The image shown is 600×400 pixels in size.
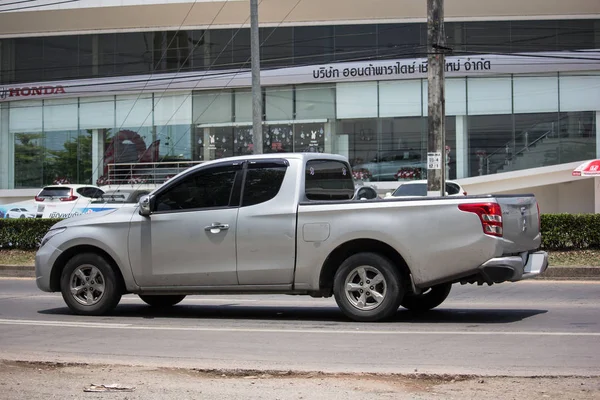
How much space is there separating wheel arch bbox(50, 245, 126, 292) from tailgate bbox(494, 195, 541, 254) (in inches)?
190

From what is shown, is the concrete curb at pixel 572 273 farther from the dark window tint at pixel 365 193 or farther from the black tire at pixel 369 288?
the black tire at pixel 369 288

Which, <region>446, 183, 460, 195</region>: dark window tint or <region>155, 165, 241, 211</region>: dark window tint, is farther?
<region>446, 183, 460, 195</region>: dark window tint

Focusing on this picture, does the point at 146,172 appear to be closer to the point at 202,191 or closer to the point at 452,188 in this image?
the point at 452,188

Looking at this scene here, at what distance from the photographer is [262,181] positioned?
977 centimetres

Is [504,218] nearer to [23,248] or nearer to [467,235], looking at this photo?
[467,235]

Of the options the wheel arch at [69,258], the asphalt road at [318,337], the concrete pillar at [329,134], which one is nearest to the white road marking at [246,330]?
the asphalt road at [318,337]

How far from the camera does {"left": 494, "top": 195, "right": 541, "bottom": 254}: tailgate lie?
8.88 m

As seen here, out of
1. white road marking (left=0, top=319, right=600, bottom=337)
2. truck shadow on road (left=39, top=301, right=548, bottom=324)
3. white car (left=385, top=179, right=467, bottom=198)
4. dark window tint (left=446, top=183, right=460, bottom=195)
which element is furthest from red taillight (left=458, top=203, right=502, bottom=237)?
white car (left=385, top=179, right=467, bottom=198)

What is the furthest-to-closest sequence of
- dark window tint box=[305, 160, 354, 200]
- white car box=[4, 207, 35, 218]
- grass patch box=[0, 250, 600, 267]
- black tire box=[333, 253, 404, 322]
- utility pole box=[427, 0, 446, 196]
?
white car box=[4, 207, 35, 218] → utility pole box=[427, 0, 446, 196] → grass patch box=[0, 250, 600, 267] → dark window tint box=[305, 160, 354, 200] → black tire box=[333, 253, 404, 322]

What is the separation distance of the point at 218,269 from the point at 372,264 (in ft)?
6.26

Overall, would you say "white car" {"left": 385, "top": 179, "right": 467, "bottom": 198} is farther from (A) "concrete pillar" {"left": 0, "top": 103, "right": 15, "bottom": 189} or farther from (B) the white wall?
(A) "concrete pillar" {"left": 0, "top": 103, "right": 15, "bottom": 189}

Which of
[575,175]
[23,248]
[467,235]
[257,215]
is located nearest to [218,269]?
[257,215]

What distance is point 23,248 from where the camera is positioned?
21.4 metres

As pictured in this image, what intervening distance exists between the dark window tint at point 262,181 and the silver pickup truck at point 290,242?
15mm
